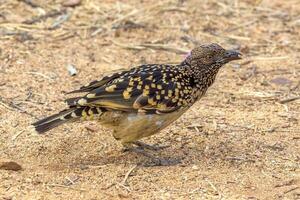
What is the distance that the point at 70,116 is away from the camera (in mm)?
6410

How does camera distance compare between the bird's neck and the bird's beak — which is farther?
the bird's beak

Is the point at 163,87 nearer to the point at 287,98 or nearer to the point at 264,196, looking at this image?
the point at 264,196

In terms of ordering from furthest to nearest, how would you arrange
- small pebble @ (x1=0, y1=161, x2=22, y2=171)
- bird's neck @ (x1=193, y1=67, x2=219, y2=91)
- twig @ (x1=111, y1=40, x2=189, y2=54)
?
twig @ (x1=111, y1=40, x2=189, y2=54), bird's neck @ (x1=193, y1=67, x2=219, y2=91), small pebble @ (x1=0, y1=161, x2=22, y2=171)

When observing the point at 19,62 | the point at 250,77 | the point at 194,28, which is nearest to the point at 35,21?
the point at 19,62

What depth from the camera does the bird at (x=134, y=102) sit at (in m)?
6.39

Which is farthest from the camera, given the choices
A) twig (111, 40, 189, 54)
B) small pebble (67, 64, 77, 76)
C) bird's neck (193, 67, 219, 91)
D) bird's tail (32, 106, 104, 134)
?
twig (111, 40, 189, 54)

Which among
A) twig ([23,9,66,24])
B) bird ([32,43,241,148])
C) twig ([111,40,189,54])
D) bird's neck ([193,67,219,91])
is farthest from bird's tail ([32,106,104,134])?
twig ([23,9,66,24])

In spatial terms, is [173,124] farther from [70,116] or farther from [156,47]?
[156,47]

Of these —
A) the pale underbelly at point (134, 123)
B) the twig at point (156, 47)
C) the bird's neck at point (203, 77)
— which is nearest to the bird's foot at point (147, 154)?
the pale underbelly at point (134, 123)

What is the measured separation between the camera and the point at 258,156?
21.9 feet

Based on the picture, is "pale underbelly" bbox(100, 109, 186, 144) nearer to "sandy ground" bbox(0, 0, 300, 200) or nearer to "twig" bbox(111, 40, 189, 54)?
"sandy ground" bbox(0, 0, 300, 200)

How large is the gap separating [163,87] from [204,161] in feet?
2.42

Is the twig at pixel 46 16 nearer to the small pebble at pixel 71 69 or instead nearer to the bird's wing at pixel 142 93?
the small pebble at pixel 71 69

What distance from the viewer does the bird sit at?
6.39 metres
